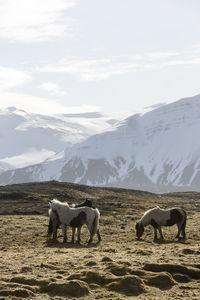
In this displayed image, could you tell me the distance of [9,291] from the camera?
15.6 metres

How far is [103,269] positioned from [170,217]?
481 inches

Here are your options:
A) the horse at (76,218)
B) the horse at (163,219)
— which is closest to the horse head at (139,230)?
the horse at (163,219)

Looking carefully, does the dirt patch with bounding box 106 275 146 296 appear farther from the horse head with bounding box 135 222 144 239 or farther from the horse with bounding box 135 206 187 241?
the horse with bounding box 135 206 187 241

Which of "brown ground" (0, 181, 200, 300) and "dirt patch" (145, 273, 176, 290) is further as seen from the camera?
"dirt patch" (145, 273, 176, 290)

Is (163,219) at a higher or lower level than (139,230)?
higher

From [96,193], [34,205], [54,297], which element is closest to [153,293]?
[54,297]

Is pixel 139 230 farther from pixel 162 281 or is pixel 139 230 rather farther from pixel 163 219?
pixel 162 281

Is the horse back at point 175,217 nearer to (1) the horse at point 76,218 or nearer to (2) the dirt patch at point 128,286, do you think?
(1) the horse at point 76,218

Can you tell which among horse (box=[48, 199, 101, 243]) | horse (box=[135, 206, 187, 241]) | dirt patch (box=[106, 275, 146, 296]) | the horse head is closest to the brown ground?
dirt patch (box=[106, 275, 146, 296])

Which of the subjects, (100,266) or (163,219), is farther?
(163,219)

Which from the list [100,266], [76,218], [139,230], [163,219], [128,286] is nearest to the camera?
[128,286]

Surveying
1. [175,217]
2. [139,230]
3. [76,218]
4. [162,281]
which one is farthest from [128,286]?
[175,217]

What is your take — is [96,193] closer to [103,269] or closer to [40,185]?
[40,185]

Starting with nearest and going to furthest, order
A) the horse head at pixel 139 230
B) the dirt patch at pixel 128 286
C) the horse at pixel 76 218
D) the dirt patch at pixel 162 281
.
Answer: the dirt patch at pixel 128 286 → the dirt patch at pixel 162 281 → the horse at pixel 76 218 → the horse head at pixel 139 230
